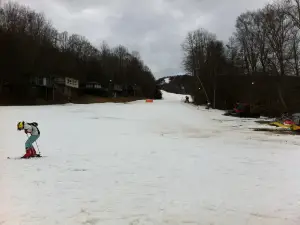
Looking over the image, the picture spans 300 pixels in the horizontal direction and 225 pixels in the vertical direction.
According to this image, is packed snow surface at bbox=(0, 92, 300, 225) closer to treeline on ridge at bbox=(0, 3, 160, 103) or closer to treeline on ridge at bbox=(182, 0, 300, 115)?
treeline on ridge at bbox=(182, 0, 300, 115)

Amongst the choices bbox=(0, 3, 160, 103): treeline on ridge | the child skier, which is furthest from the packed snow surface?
bbox=(0, 3, 160, 103): treeline on ridge

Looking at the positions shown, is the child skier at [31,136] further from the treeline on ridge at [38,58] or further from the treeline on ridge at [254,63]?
the treeline on ridge at [38,58]

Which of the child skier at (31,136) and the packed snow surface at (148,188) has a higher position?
the child skier at (31,136)

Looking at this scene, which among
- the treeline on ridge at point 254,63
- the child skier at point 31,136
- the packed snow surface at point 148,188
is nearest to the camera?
the packed snow surface at point 148,188

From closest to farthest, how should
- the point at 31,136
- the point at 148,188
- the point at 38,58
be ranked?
the point at 148,188 < the point at 31,136 < the point at 38,58

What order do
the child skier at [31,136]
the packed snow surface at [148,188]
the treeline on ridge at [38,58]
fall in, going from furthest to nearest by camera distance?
the treeline on ridge at [38,58] < the child skier at [31,136] < the packed snow surface at [148,188]

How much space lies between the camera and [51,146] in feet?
51.0

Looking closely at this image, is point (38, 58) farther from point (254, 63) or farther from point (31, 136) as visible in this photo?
point (31, 136)

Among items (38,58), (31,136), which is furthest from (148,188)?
(38,58)

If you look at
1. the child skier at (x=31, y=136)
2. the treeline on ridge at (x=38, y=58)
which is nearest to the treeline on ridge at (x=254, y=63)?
the treeline on ridge at (x=38, y=58)

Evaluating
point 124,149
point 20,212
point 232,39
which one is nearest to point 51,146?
point 124,149

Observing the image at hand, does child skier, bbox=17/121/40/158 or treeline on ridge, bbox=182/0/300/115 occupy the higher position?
treeline on ridge, bbox=182/0/300/115

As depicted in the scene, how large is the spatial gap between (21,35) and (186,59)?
38.0m

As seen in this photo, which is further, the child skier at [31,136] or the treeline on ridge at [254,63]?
the treeline on ridge at [254,63]
